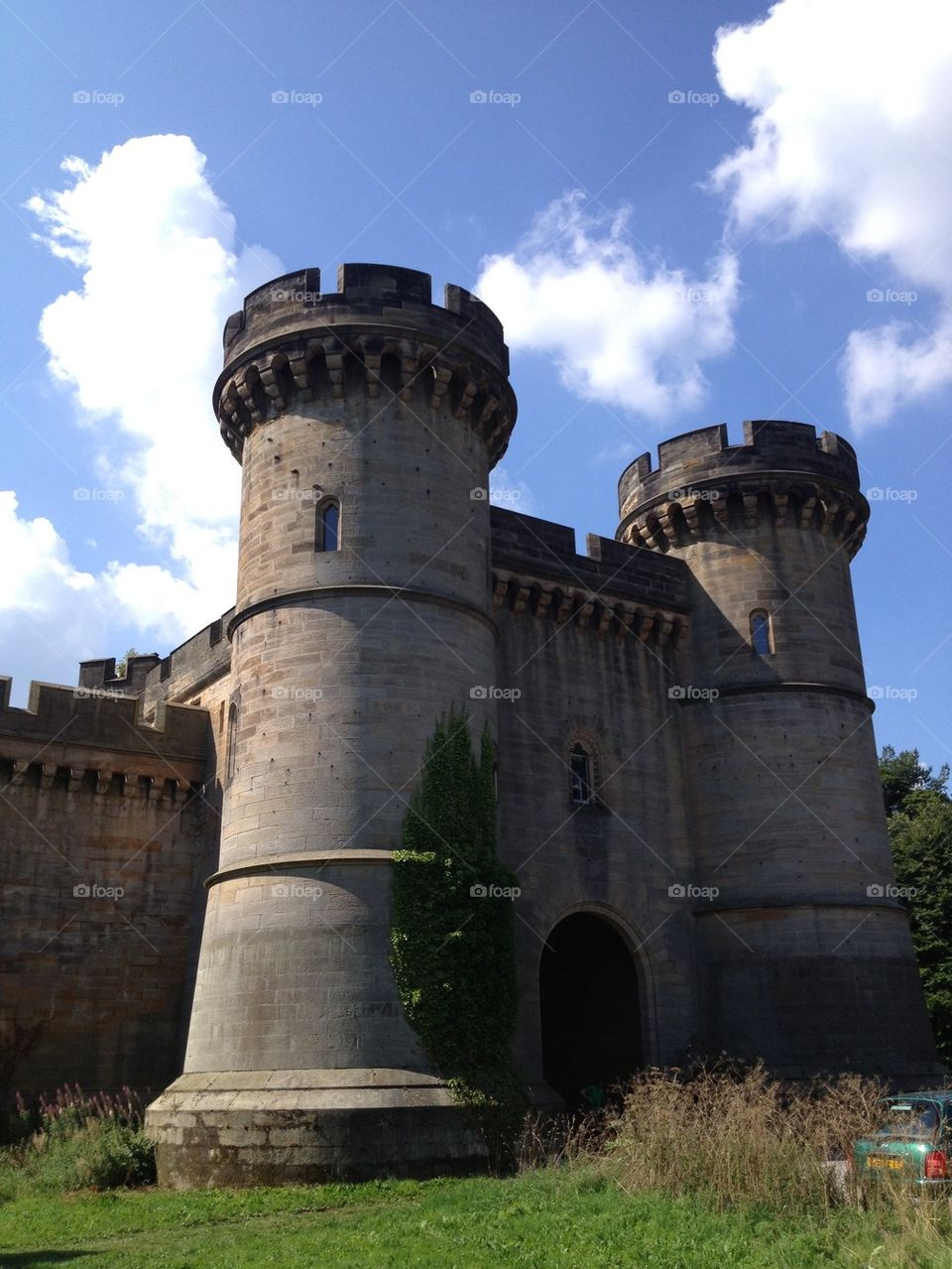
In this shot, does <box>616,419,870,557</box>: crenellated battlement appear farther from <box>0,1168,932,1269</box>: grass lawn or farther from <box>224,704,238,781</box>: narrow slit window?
<box>0,1168,932,1269</box>: grass lawn

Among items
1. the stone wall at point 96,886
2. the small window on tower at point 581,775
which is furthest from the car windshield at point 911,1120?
the stone wall at point 96,886

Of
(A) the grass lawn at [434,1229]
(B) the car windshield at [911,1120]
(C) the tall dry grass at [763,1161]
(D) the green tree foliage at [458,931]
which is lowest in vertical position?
(A) the grass lawn at [434,1229]

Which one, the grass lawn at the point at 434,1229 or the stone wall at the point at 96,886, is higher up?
the stone wall at the point at 96,886

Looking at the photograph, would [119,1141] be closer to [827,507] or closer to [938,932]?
[827,507]

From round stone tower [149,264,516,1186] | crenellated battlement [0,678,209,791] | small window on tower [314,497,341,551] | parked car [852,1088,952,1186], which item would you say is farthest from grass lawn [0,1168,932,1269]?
small window on tower [314,497,341,551]

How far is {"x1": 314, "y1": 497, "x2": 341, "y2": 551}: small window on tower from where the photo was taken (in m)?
16.7

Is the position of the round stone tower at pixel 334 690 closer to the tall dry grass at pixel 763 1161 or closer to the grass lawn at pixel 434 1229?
the grass lawn at pixel 434 1229

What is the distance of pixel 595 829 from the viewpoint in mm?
19625

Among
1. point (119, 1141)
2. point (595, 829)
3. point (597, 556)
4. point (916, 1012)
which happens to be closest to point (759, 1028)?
point (916, 1012)

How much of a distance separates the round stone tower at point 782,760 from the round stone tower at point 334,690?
5.54m

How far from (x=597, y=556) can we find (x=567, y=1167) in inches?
462

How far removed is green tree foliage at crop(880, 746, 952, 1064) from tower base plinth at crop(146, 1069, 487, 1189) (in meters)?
17.0

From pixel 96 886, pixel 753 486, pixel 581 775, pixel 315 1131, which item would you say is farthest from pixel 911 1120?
pixel 753 486

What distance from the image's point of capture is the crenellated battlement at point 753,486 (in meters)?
22.5
